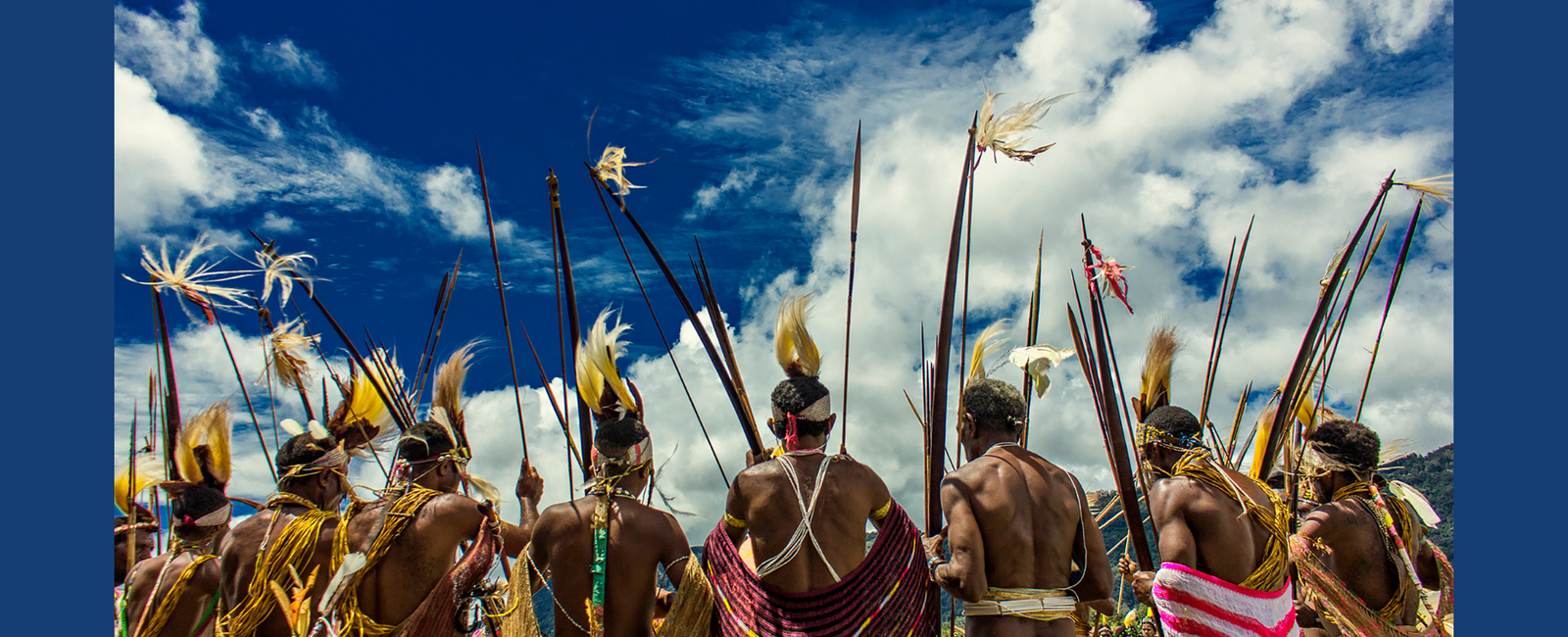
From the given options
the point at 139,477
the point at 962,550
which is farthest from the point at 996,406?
the point at 139,477

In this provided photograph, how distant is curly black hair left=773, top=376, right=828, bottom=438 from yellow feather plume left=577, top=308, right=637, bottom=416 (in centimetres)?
116

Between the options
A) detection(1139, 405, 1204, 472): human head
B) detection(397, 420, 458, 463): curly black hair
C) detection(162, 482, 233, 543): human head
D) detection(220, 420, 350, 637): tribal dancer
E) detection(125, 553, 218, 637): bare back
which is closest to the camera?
detection(220, 420, 350, 637): tribal dancer

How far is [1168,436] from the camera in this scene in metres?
4.56

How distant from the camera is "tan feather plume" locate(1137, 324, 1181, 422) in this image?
17.1 feet

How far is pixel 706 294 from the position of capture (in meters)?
5.72

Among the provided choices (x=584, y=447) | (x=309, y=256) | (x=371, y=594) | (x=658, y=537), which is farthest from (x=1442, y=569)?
(x=309, y=256)

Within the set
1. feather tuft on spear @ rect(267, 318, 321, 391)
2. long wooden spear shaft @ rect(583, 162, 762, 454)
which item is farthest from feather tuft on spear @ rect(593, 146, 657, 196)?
feather tuft on spear @ rect(267, 318, 321, 391)

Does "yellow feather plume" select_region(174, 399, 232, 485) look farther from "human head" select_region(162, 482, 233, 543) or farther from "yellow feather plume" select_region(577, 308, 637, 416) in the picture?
"yellow feather plume" select_region(577, 308, 637, 416)

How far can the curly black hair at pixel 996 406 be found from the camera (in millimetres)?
4121

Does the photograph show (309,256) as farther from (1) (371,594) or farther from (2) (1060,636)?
(2) (1060,636)

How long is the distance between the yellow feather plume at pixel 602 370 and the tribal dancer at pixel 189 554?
107 inches

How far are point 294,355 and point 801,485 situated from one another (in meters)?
4.99

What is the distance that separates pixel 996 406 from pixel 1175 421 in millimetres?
1251

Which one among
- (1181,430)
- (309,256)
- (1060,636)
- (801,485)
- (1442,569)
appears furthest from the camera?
(309,256)
